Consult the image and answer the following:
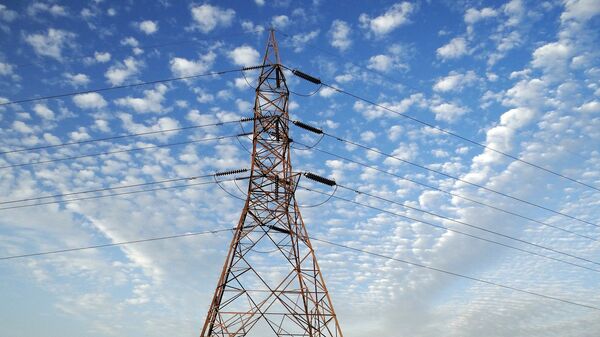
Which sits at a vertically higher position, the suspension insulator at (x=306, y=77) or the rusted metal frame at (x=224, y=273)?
the suspension insulator at (x=306, y=77)

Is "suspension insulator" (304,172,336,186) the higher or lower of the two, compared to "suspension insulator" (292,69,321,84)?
lower

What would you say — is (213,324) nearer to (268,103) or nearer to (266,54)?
(268,103)

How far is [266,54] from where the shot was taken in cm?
2695

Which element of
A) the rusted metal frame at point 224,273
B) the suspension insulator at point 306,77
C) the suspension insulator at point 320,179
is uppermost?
the suspension insulator at point 306,77

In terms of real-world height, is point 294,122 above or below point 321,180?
above

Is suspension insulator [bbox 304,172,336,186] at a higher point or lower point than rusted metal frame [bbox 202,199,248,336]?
higher

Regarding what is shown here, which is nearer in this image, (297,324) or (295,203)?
(297,324)

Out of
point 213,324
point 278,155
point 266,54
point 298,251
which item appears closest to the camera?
point 213,324

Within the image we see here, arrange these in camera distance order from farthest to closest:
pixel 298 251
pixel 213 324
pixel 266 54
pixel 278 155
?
1. pixel 266 54
2. pixel 278 155
3. pixel 298 251
4. pixel 213 324

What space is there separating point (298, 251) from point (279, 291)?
8.09 feet

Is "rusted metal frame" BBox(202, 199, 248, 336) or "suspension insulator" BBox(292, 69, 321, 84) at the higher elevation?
"suspension insulator" BBox(292, 69, 321, 84)

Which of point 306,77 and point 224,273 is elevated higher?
point 306,77

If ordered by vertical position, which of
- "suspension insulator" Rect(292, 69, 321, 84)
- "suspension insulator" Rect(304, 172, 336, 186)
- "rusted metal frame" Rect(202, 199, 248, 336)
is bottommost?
"rusted metal frame" Rect(202, 199, 248, 336)

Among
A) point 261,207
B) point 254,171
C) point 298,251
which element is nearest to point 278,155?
point 254,171
